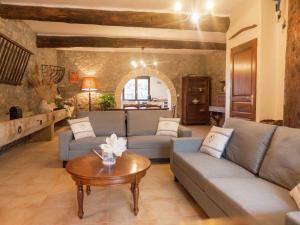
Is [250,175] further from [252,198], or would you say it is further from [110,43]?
[110,43]

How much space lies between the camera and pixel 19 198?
2.79 metres

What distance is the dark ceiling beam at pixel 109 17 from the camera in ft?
14.5

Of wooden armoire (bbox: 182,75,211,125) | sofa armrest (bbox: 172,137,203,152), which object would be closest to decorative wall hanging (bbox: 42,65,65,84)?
wooden armoire (bbox: 182,75,211,125)

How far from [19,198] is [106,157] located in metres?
1.15

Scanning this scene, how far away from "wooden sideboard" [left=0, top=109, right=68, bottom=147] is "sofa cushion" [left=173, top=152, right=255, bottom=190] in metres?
2.45

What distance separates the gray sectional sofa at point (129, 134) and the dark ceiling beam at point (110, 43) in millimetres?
2889

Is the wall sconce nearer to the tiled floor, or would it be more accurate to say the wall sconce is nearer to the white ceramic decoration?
the tiled floor

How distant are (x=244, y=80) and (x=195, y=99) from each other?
175 inches

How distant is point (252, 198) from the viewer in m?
1.72

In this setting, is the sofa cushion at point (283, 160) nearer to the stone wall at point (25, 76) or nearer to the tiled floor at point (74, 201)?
the tiled floor at point (74, 201)

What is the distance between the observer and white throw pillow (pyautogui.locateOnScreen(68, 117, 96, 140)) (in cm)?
411

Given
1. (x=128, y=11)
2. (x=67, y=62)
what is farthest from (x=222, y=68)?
(x=67, y=62)

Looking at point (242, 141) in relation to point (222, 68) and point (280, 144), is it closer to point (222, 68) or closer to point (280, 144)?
point (280, 144)

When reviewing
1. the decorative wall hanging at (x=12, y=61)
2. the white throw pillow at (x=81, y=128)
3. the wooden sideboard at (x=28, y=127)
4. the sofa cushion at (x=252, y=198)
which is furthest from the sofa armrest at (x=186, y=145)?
the decorative wall hanging at (x=12, y=61)
